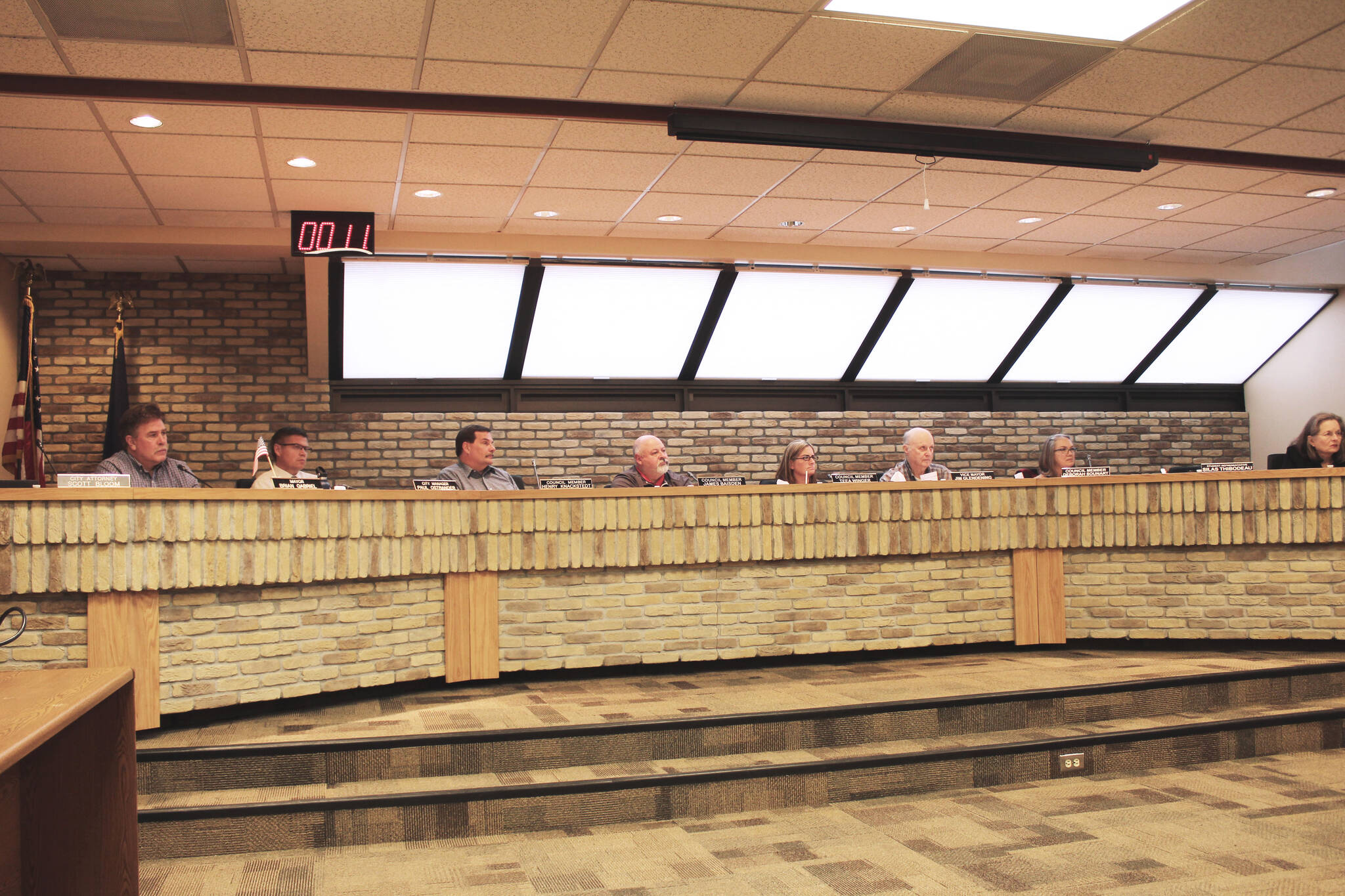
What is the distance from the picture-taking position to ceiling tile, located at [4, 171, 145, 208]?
496cm

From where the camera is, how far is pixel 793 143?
4.51m

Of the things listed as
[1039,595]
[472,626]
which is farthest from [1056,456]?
[472,626]

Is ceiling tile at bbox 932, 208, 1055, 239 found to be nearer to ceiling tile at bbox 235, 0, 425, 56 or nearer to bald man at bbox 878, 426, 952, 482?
bald man at bbox 878, 426, 952, 482

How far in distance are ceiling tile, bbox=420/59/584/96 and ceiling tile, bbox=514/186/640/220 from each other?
1.25 metres

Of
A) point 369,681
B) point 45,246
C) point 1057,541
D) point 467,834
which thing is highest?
point 45,246

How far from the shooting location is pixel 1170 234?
7004mm

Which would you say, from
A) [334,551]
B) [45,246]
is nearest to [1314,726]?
[334,551]

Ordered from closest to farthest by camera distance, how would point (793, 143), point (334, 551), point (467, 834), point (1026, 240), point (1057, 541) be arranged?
point (467, 834) → point (334, 551) → point (793, 143) → point (1057, 541) → point (1026, 240)

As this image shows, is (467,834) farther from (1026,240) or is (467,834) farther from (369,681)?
(1026,240)

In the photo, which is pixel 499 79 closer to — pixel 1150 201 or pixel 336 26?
pixel 336 26

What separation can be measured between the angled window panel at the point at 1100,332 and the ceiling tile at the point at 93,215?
664cm

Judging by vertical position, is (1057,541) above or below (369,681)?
above

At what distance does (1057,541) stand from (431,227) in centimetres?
420

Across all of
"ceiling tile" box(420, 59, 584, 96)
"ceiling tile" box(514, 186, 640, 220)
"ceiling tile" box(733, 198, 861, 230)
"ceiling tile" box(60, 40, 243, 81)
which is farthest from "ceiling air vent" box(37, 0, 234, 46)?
"ceiling tile" box(733, 198, 861, 230)
